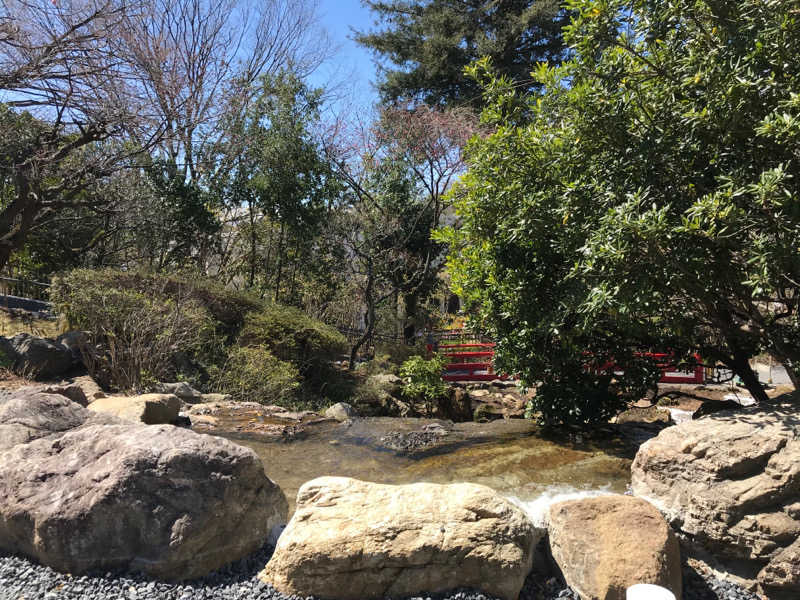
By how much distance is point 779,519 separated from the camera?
3453mm

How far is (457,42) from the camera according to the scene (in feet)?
56.1

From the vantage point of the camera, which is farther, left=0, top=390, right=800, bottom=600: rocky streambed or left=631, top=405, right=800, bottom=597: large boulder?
left=631, top=405, right=800, bottom=597: large boulder

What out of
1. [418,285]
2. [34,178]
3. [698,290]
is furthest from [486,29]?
[698,290]

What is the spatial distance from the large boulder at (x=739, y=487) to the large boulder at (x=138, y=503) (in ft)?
8.79

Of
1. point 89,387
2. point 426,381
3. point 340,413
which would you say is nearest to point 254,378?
point 340,413

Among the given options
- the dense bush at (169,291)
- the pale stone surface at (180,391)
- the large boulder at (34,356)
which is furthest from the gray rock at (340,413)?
the large boulder at (34,356)

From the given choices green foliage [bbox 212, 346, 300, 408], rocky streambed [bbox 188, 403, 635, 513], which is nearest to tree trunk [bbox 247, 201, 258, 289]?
green foliage [bbox 212, 346, 300, 408]

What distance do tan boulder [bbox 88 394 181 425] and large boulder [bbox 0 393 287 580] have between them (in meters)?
2.87

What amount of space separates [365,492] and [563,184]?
315 centimetres

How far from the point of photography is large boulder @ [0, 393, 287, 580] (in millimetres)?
3316

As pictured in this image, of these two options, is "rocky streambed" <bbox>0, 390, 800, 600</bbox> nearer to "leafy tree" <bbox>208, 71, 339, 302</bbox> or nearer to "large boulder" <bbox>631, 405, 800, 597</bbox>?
"large boulder" <bbox>631, 405, 800, 597</bbox>

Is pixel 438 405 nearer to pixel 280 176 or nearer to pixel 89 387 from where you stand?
pixel 89 387

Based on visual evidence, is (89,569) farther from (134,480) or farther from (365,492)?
(365,492)

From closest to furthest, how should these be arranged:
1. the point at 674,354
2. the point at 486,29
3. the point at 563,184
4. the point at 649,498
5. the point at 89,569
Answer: the point at 89,569 < the point at 649,498 < the point at 563,184 < the point at 674,354 < the point at 486,29
